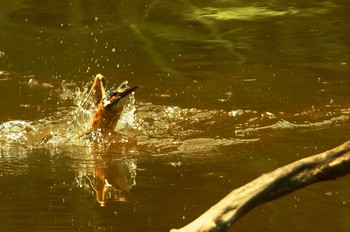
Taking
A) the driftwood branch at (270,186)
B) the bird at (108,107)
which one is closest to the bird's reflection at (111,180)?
the bird at (108,107)

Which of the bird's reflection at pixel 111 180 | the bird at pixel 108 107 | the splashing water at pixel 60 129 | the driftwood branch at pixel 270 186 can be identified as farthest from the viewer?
the splashing water at pixel 60 129

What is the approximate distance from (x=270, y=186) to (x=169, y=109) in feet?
12.8

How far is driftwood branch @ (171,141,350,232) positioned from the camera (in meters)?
2.94

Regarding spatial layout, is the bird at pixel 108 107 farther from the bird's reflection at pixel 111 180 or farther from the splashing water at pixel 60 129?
the bird's reflection at pixel 111 180

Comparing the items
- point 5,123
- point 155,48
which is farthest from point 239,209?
point 155,48

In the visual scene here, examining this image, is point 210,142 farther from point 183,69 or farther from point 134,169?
point 183,69

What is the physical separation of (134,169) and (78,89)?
2.09m

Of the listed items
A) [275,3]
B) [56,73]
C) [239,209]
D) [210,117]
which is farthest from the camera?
[275,3]

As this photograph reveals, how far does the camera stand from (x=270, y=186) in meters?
3.09

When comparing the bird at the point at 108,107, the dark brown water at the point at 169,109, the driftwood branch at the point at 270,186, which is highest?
the driftwood branch at the point at 270,186

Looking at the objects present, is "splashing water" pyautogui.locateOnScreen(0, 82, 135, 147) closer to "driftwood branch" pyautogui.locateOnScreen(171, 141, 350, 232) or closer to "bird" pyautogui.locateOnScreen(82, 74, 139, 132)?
"bird" pyautogui.locateOnScreen(82, 74, 139, 132)

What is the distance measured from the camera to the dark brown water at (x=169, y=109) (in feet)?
15.8

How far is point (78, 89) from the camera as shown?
7574 mm

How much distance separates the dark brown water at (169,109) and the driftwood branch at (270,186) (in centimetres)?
122
